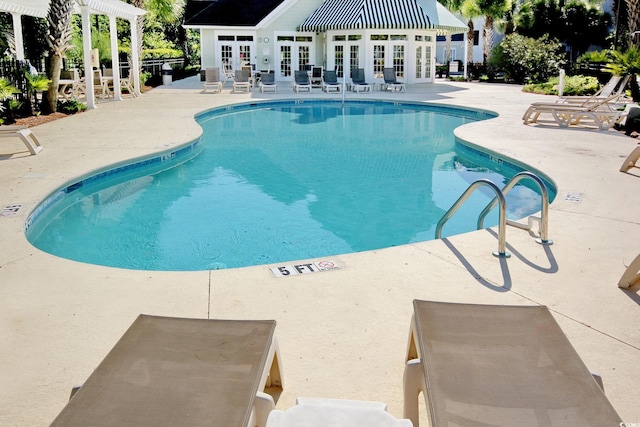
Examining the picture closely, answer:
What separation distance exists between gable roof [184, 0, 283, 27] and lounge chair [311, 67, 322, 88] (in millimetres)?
5389

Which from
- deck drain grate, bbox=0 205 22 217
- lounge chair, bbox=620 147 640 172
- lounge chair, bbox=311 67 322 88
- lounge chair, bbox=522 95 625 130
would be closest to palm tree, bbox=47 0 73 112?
deck drain grate, bbox=0 205 22 217

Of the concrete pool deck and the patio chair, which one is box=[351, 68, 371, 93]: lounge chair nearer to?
the patio chair

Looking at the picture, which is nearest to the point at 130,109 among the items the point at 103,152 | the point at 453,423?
the point at 103,152

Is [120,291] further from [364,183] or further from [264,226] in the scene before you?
[364,183]

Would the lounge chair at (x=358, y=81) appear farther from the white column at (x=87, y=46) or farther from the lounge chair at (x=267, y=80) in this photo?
the white column at (x=87, y=46)

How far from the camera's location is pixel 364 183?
10430mm

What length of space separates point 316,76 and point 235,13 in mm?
7131

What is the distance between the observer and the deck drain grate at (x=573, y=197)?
7516 mm

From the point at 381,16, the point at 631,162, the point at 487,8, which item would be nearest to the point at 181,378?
the point at 631,162

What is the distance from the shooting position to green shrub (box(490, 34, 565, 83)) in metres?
28.1

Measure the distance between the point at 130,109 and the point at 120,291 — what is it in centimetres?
1445

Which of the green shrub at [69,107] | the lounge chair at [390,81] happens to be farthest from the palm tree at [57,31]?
the lounge chair at [390,81]

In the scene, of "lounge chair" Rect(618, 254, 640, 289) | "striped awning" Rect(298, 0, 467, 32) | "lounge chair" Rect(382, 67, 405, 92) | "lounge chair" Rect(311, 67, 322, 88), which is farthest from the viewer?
"striped awning" Rect(298, 0, 467, 32)

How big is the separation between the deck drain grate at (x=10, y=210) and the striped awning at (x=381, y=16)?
2214 cm
